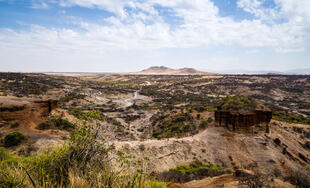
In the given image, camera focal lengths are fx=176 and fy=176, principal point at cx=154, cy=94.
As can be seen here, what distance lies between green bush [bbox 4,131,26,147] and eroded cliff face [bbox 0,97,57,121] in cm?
449

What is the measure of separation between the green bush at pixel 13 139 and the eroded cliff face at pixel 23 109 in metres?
4.49

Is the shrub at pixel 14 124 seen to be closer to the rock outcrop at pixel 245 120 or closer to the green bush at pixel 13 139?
the green bush at pixel 13 139

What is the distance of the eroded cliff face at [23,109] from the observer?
21703mm

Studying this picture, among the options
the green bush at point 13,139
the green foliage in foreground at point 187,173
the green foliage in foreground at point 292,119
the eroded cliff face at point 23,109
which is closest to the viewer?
the green foliage in foreground at point 187,173

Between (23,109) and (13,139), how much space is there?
625 cm

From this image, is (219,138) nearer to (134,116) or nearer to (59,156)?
(59,156)

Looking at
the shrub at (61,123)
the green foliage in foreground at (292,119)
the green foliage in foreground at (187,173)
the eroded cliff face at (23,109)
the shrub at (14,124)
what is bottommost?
the green foliage in foreground at (292,119)

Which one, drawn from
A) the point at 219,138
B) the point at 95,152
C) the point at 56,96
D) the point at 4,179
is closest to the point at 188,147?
the point at 219,138

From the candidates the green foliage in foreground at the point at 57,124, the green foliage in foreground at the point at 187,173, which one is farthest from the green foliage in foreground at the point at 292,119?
the green foliage in foreground at the point at 57,124

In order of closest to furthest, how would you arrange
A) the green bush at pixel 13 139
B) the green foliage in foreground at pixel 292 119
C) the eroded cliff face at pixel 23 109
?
the green bush at pixel 13 139, the eroded cliff face at pixel 23 109, the green foliage in foreground at pixel 292 119

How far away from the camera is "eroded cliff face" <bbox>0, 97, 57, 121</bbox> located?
71.2 ft

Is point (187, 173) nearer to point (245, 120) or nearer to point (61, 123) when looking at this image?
point (245, 120)

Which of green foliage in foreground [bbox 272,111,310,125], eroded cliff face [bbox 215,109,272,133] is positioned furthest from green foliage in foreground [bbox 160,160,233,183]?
green foliage in foreground [bbox 272,111,310,125]

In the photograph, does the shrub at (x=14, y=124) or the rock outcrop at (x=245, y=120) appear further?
the rock outcrop at (x=245, y=120)
